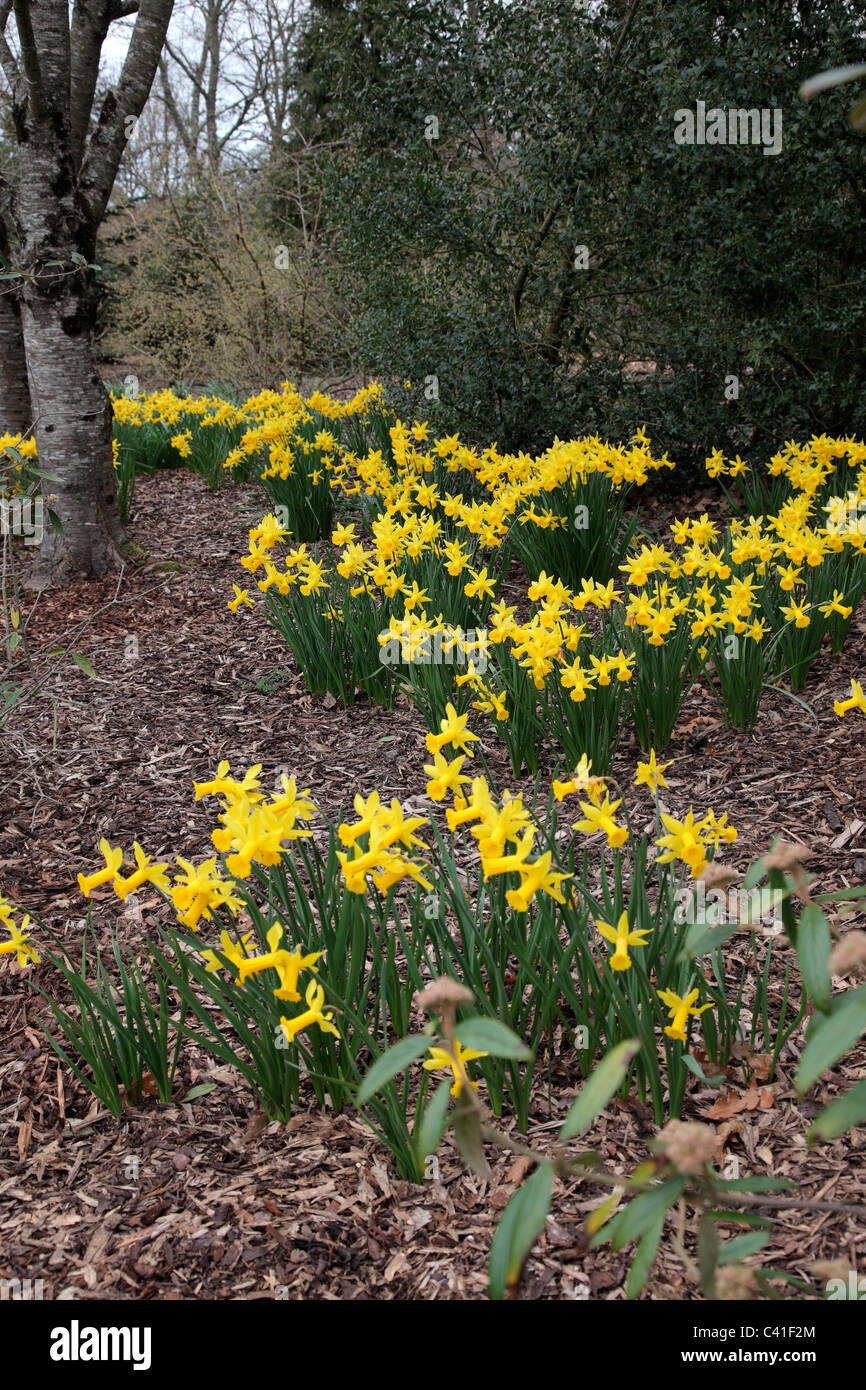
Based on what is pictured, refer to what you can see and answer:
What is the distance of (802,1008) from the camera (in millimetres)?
1744

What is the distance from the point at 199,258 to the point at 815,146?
30.3 ft

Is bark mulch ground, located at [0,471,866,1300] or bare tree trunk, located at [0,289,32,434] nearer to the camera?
bark mulch ground, located at [0,471,866,1300]

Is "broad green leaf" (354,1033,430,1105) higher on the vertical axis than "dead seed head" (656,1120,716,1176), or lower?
higher

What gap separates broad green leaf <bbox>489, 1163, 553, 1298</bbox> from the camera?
812mm

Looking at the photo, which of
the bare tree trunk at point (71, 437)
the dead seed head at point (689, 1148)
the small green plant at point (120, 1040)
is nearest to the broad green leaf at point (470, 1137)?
the dead seed head at point (689, 1148)

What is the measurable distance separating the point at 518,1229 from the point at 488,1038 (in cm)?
16

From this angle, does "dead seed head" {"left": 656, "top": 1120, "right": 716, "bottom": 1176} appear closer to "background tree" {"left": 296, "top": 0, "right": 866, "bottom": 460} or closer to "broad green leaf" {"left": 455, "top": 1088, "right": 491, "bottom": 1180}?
"broad green leaf" {"left": 455, "top": 1088, "right": 491, "bottom": 1180}

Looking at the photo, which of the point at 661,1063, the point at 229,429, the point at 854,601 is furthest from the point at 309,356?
the point at 661,1063

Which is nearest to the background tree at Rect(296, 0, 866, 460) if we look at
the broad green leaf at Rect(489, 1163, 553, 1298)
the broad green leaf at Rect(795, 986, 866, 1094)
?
the broad green leaf at Rect(795, 986, 866, 1094)

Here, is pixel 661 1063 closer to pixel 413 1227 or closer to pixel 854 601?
pixel 413 1227

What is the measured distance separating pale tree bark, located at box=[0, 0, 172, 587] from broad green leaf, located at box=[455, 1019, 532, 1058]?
403 centimetres

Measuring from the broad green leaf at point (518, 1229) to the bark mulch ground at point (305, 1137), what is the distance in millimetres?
358

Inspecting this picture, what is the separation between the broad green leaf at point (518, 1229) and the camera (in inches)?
32.0

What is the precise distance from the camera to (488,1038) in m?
0.85
